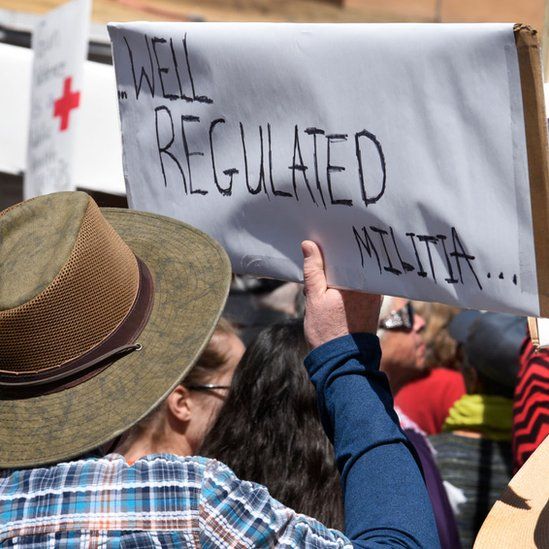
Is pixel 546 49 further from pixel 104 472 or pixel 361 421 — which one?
Answer: pixel 104 472

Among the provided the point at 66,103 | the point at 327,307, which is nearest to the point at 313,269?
the point at 327,307

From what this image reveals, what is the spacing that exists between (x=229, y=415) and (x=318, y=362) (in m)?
0.56

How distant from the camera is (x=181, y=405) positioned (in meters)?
2.22

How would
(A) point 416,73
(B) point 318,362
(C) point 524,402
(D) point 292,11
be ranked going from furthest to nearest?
1. (D) point 292,11
2. (C) point 524,402
3. (B) point 318,362
4. (A) point 416,73

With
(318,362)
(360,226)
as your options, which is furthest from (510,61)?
(318,362)

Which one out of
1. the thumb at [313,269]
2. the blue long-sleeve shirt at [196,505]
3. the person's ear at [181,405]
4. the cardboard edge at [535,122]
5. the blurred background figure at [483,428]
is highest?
the cardboard edge at [535,122]

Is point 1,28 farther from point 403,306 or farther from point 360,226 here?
point 360,226

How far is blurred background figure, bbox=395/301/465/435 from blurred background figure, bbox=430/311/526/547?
47cm

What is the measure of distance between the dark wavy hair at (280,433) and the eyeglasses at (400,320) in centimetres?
121

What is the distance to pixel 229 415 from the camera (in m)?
1.95

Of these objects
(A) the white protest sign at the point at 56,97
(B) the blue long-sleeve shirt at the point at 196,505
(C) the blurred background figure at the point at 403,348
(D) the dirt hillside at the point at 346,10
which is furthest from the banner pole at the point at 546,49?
(D) the dirt hillside at the point at 346,10

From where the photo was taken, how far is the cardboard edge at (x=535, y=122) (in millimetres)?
1137

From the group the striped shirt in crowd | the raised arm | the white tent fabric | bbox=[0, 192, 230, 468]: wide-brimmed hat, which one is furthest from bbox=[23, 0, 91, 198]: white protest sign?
the raised arm

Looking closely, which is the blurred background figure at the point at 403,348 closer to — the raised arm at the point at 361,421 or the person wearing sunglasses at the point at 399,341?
the person wearing sunglasses at the point at 399,341
